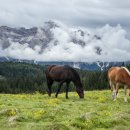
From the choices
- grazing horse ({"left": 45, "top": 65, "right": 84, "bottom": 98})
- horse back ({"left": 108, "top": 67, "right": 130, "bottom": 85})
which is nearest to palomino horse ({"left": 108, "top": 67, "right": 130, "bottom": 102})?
horse back ({"left": 108, "top": 67, "right": 130, "bottom": 85})

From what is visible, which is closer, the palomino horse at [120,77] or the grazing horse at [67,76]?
the palomino horse at [120,77]

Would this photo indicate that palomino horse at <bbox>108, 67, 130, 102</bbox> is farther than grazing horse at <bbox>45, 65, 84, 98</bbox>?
No

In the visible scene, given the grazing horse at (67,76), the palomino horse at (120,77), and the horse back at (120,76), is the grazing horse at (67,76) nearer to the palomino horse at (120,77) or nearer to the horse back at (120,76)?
the palomino horse at (120,77)

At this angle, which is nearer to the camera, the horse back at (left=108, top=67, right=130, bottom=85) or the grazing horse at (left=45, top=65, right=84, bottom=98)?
the horse back at (left=108, top=67, right=130, bottom=85)

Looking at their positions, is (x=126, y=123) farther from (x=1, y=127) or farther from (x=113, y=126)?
(x=1, y=127)

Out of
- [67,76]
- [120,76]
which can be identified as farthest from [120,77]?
[67,76]

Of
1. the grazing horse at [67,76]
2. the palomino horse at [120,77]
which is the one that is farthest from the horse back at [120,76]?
the grazing horse at [67,76]

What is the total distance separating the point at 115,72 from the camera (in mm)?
37250

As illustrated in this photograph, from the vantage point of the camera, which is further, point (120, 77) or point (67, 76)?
point (67, 76)

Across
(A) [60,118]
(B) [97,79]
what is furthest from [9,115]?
(B) [97,79]

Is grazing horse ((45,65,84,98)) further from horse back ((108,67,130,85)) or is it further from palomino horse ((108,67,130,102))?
horse back ((108,67,130,85))

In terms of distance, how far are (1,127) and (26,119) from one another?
8.07 ft

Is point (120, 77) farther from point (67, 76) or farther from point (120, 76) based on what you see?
point (67, 76)

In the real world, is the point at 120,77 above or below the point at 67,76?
above
